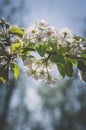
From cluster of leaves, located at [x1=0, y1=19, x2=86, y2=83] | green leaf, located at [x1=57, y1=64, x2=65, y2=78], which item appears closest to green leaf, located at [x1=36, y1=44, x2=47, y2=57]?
cluster of leaves, located at [x1=0, y1=19, x2=86, y2=83]

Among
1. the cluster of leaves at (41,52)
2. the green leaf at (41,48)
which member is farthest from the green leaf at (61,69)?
the green leaf at (41,48)

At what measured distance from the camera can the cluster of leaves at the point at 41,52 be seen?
160 centimetres

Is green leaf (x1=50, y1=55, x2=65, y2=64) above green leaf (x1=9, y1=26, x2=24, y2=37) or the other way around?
the other way around

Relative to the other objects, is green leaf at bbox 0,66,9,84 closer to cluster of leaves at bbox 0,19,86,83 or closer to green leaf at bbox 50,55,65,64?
cluster of leaves at bbox 0,19,86,83

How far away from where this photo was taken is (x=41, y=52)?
1608 mm

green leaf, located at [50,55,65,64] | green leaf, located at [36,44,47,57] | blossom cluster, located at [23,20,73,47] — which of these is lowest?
green leaf, located at [50,55,65,64]

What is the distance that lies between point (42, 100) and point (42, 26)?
23.1m

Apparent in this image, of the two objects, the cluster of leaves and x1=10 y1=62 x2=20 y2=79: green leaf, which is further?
x1=10 y1=62 x2=20 y2=79: green leaf

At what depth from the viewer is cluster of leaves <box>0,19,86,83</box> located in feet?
5.26

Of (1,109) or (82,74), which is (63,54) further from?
(1,109)

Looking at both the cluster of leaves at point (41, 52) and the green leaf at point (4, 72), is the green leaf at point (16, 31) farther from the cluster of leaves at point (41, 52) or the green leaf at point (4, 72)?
the green leaf at point (4, 72)

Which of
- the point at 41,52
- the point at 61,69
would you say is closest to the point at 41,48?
the point at 41,52

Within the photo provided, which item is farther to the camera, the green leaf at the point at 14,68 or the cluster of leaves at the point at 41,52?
the green leaf at the point at 14,68

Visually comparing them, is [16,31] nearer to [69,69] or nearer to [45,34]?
[45,34]
